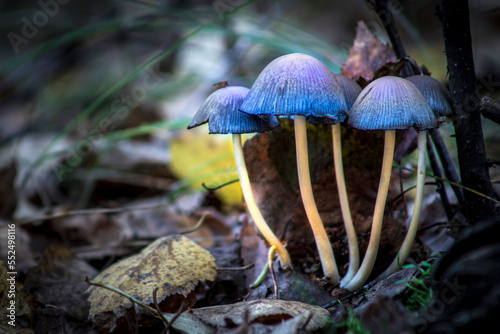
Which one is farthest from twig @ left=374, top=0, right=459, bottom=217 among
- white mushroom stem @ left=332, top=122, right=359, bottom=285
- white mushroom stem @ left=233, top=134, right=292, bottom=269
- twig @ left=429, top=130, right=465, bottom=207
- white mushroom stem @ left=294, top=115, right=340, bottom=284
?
white mushroom stem @ left=233, top=134, right=292, bottom=269

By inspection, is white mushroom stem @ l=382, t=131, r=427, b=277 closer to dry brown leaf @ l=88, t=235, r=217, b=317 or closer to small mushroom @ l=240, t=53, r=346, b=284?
small mushroom @ l=240, t=53, r=346, b=284

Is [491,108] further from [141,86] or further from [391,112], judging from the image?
[141,86]

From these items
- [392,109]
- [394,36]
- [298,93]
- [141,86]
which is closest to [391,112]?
[392,109]

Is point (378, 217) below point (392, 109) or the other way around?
below

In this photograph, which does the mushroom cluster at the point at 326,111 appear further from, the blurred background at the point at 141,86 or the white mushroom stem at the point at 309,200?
the blurred background at the point at 141,86

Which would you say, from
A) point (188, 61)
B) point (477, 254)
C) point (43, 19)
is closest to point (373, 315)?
point (477, 254)

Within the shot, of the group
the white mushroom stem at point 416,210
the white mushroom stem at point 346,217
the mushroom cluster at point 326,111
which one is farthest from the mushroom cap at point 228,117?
the white mushroom stem at point 416,210
